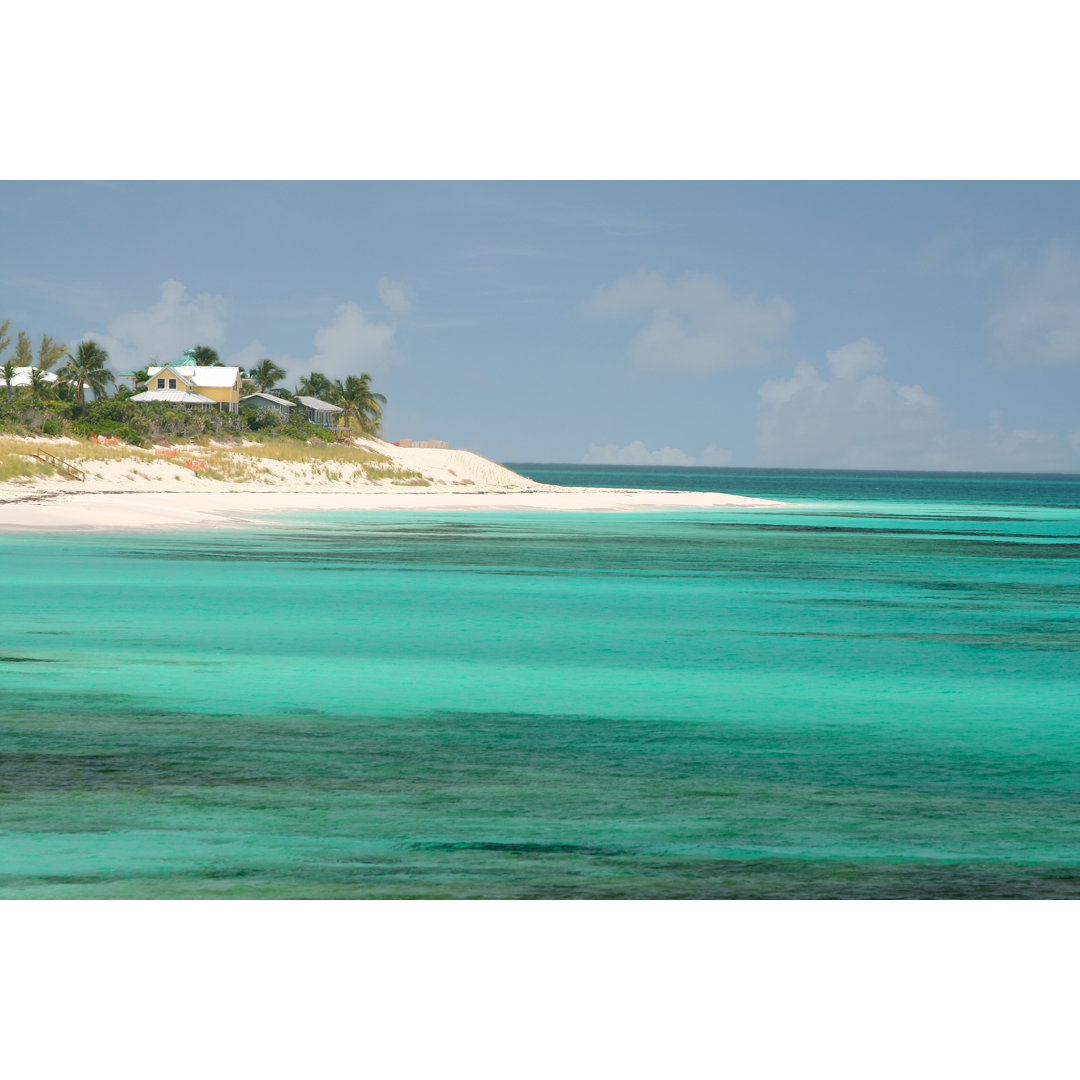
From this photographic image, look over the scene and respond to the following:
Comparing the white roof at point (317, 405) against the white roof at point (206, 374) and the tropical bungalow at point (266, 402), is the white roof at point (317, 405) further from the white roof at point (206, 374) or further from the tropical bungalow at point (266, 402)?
the white roof at point (206, 374)

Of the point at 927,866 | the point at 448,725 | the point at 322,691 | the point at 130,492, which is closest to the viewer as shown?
the point at 927,866

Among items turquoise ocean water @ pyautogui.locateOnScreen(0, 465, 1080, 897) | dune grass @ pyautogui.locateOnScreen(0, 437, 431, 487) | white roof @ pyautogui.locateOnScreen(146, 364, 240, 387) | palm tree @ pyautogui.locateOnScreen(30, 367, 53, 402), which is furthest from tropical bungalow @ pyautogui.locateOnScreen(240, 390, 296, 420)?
turquoise ocean water @ pyautogui.locateOnScreen(0, 465, 1080, 897)

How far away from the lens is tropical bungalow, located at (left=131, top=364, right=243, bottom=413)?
2456 inches

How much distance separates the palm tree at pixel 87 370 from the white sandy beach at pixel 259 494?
622 cm

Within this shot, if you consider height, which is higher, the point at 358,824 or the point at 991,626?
the point at 991,626

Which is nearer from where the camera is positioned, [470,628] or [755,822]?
[755,822]

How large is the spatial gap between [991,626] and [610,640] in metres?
4.90

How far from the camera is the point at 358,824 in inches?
255

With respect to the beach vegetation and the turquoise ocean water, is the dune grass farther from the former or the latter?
the turquoise ocean water

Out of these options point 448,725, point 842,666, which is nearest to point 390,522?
point 842,666

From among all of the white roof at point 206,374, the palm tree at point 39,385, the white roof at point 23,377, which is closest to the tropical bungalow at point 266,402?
the white roof at point 206,374

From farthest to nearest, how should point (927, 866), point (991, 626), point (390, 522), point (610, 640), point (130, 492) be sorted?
1. point (130, 492)
2. point (390, 522)
3. point (991, 626)
4. point (610, 640)
5. point (927, 866)

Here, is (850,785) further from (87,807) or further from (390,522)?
(390,522)

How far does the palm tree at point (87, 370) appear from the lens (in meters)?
52.5
